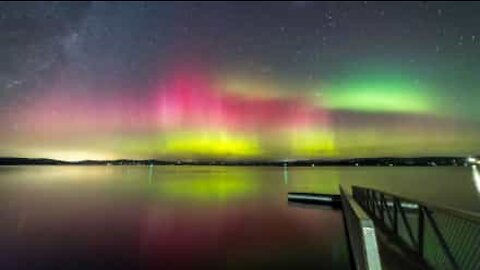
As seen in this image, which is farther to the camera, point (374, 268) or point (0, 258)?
point (0, 258)

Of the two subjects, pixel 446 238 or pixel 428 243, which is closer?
pixel 446 238

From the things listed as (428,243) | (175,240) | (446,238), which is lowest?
(175,240)

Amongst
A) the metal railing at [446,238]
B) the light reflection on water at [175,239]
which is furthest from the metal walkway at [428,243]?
the light reflection on water at [175,239]

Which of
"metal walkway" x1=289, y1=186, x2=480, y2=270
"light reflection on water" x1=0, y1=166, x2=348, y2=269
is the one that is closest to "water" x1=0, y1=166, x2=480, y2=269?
"light reflection on water" x1=0, y1=166, x2=348, y2=269

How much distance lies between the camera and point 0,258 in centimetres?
2248

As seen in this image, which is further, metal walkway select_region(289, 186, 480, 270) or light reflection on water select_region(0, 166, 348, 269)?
light reflection on water select_region(0, 166, 348, 269)

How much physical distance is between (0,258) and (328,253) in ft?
45.2

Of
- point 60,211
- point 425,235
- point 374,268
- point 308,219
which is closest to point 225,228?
point 308,219

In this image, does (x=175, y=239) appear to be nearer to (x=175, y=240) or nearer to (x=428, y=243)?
(x=175, y=240)

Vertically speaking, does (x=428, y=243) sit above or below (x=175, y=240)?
above

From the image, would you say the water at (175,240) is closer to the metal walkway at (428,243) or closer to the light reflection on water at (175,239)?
the light reflection on water at (175,239)

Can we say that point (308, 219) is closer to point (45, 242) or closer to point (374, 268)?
point (45, 242)

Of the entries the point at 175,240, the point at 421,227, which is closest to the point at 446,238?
the point at 421,227

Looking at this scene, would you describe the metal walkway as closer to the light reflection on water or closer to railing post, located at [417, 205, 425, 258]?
railing post, located at [417, 205, 425, 258]
